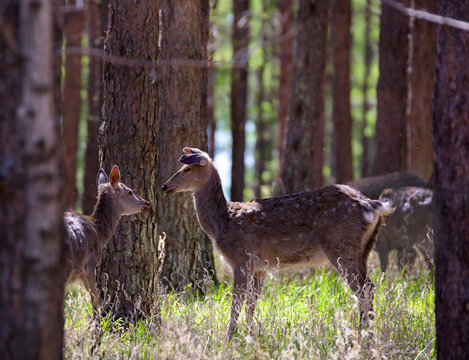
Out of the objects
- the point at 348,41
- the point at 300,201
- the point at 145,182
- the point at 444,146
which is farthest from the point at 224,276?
the point at 348,41

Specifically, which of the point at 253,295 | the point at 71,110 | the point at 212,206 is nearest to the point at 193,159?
the point at 212,206

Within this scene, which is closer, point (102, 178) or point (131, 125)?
point (131, 125)

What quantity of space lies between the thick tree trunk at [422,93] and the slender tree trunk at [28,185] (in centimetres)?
1209

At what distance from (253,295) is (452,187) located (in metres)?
2.87

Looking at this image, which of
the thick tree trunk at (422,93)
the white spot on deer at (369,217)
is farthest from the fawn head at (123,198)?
the thick tree trunk at (422,93)

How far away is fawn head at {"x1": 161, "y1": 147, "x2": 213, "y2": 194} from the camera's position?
850 cm

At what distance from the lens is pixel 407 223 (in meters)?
11.6

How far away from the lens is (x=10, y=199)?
3744mm

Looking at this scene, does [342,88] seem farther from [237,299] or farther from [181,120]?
[237,299]

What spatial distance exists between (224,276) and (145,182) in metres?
3.74

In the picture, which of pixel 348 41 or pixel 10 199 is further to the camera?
pixel 348 41

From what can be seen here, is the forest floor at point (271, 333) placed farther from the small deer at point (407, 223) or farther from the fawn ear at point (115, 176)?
the small deer at point (407, 223)

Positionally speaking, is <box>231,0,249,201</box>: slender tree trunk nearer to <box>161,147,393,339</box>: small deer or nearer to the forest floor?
<box>161,147,393,339</box>: small deer

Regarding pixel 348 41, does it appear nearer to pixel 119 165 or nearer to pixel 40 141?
pixel 119 165
